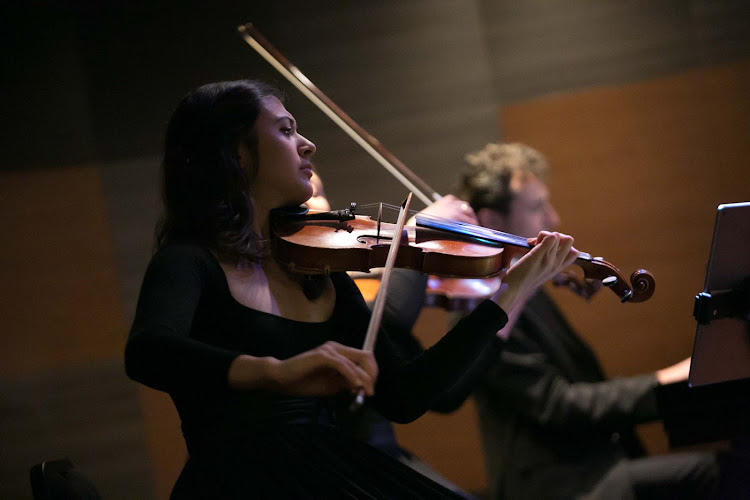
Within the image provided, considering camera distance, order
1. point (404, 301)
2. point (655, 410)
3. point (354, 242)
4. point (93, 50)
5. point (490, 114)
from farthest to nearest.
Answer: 1. point (490, 114)
2. point (93, 50)
3. point (655, 410)
4. point (404, 301)
5. point (354, 242)

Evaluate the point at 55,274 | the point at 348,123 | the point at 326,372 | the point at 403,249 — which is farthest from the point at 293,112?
the point at 326,372

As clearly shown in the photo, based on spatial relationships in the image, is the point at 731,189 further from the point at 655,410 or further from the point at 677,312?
the point at 655,410

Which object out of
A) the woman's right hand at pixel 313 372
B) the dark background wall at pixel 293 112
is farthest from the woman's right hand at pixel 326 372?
the dark background wall at pixel 293 112

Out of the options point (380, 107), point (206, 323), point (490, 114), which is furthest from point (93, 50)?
point (206, 323)

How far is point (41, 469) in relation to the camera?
1168 millimetres

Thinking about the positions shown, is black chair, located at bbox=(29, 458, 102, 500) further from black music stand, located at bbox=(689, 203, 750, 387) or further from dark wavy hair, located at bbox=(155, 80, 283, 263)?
black music stand, located at bbox=(689, 203, 750, 387)

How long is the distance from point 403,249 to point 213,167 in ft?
1.27

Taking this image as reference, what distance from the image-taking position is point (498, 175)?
2.46 meters

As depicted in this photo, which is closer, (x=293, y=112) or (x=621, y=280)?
(x=621, y=280)

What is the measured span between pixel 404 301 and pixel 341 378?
2.72 feet

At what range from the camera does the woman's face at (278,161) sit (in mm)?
1348

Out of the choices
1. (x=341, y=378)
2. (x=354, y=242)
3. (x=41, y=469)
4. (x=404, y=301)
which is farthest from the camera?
(x=404, y=301)

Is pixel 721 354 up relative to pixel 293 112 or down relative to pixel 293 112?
down

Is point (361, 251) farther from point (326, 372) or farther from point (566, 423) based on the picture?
point (566, 423)
